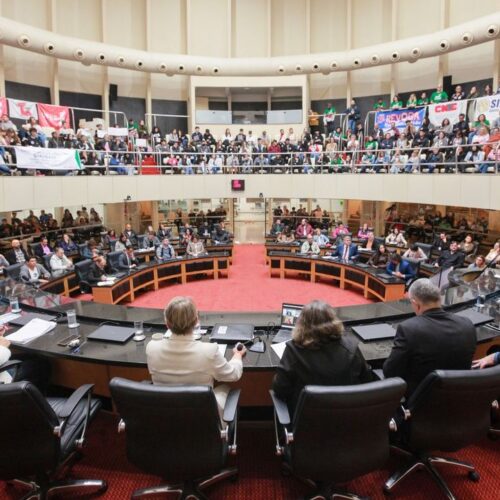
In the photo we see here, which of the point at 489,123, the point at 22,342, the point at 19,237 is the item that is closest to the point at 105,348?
the point at 22,342

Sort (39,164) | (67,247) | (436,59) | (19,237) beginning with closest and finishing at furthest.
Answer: (39,164), (67,247), (19,237), (436,59)

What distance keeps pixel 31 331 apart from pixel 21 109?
38.6ft

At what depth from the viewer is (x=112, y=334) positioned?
3805mm

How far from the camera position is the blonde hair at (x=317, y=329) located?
2.45 meters

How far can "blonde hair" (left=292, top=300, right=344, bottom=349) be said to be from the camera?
8.02 ft

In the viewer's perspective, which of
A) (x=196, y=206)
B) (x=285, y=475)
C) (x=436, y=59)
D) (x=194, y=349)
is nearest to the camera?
(x=194, y=349)

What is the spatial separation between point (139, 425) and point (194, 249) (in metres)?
9.25

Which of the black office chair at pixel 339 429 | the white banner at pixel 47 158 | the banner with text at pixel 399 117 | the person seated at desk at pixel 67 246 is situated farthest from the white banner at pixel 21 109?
the black office chair at pixel 339 429

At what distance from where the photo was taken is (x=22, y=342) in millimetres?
3699

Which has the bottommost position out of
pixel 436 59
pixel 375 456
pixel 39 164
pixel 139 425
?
pixel 375 456

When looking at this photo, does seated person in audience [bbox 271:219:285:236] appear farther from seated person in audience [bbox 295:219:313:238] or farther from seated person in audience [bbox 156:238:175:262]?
seated person in audience [bbox 156:238:175:262]

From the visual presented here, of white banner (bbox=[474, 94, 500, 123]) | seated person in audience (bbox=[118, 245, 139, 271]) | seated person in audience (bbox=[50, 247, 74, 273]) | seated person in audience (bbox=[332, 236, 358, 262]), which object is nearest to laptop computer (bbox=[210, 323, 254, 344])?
seated person in audience (bbox=[118, 245, 139, 271])

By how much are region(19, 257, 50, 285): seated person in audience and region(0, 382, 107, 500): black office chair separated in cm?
580

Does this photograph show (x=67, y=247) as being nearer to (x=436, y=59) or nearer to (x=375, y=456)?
(x=375, y=456)
